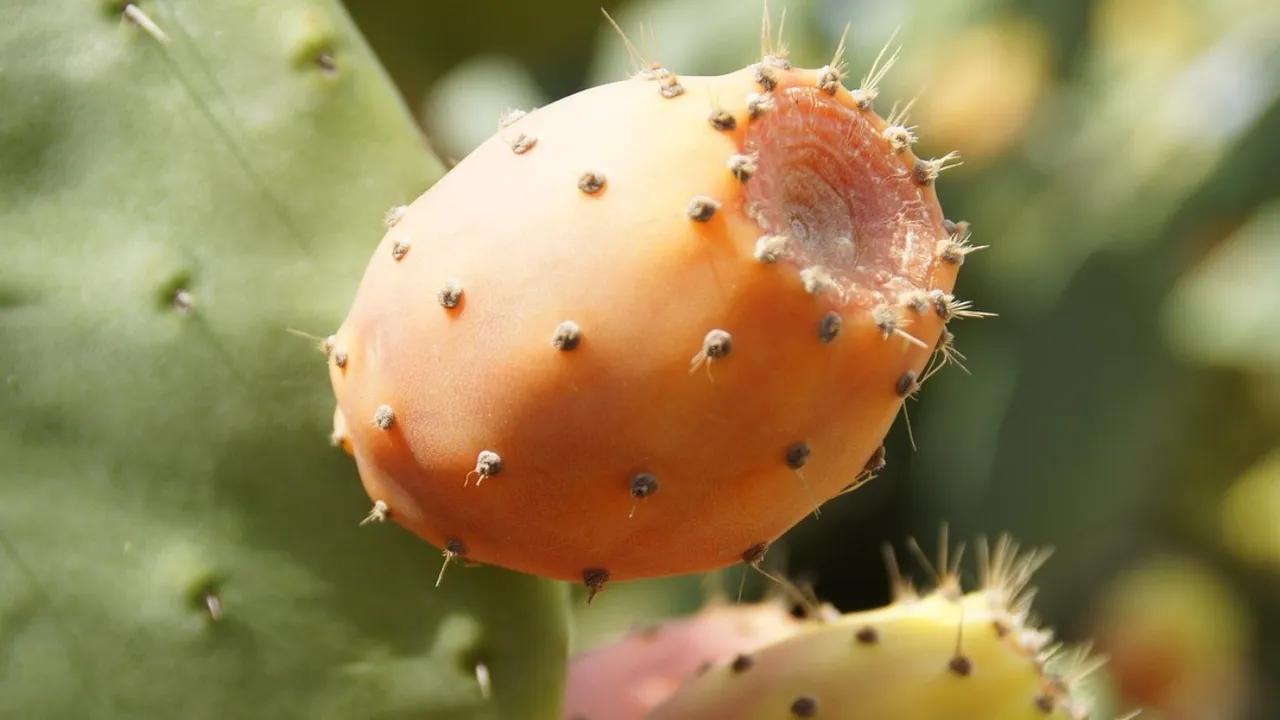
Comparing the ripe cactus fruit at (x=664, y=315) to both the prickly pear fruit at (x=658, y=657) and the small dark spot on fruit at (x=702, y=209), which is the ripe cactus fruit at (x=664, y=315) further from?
the prickly pear fruit at (x=658, y=657)

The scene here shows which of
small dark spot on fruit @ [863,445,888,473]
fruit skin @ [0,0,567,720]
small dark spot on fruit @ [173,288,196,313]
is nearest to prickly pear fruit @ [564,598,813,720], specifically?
fruit skin @ [0,0,567,720]

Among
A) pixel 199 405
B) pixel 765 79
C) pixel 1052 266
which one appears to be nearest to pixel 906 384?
pixel 765 79

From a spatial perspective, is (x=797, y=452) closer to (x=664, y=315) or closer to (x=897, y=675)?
(x=664, y=315)

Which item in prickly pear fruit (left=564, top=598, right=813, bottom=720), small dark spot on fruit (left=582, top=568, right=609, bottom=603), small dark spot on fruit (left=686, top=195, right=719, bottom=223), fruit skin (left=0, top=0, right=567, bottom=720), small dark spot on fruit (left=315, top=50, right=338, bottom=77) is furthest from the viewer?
prickly pear fruit (left=564, top=598, right=813, bottom=720)

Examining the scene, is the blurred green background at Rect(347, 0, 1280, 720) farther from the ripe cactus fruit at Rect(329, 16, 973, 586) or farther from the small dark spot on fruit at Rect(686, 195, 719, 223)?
the small dark spot on fruit at Rect(686, 195, 719, 223)

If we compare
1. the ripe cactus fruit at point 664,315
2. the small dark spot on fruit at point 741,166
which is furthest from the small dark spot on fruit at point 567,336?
the small dark spot on fruit at point 741,166

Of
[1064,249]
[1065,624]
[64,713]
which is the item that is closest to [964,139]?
[1064,249]

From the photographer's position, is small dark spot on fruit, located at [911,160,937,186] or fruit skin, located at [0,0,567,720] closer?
small dark spot on fruit, located at [911,160,937,186]
